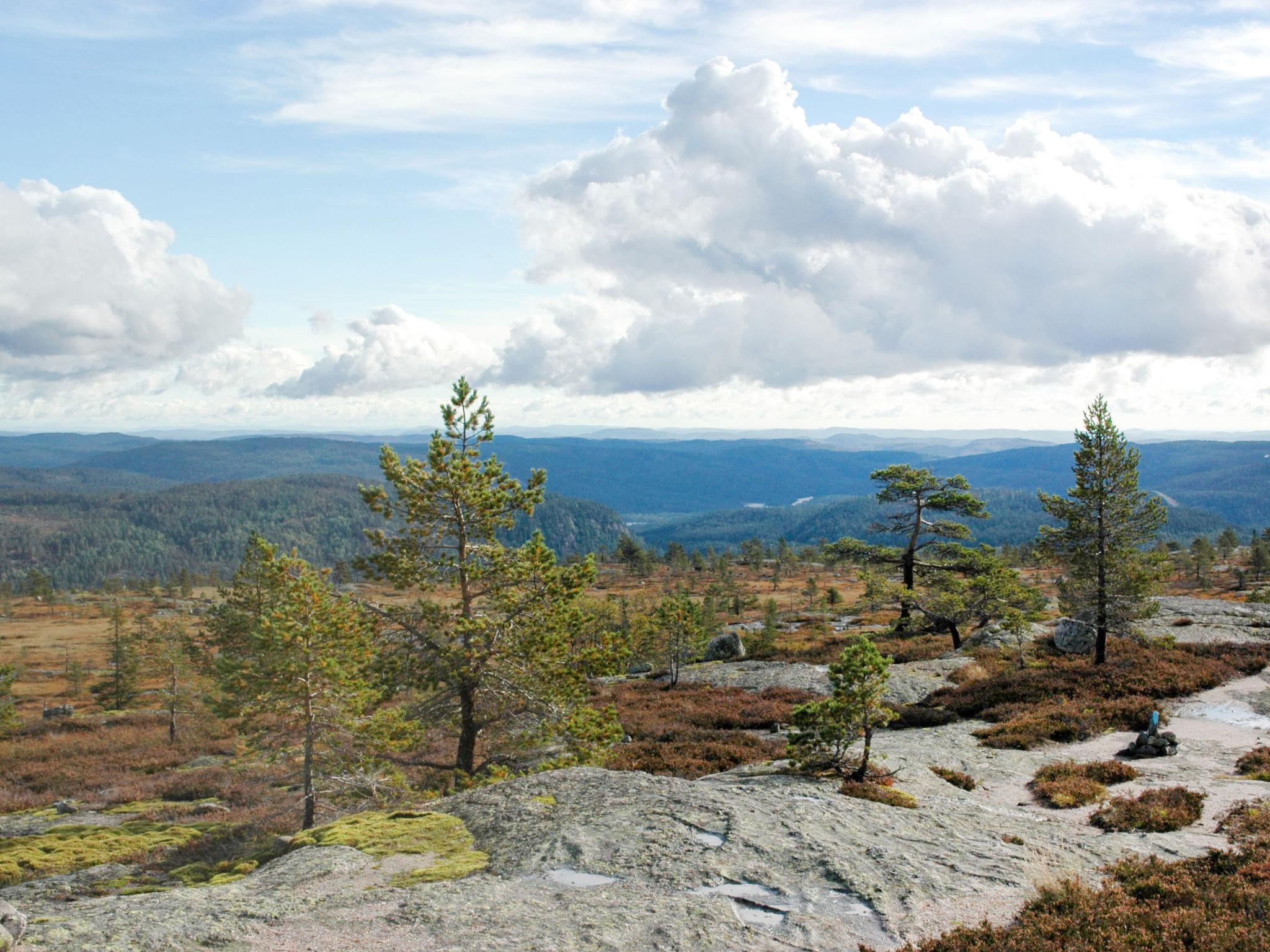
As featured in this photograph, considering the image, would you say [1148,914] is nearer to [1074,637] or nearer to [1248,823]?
[1248,823]

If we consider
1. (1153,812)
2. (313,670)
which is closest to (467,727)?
(313,670)

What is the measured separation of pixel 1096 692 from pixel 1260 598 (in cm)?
4314

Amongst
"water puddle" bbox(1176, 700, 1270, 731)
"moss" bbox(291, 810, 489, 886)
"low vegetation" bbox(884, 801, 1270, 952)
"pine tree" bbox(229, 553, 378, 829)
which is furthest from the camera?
"water puddle" bbox(1176, 700, 1270, 731)

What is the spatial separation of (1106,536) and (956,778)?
57.5ft

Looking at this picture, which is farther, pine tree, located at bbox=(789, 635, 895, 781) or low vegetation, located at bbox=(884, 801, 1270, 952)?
pine tree, located at bbox=(789, 635, 895, 781)

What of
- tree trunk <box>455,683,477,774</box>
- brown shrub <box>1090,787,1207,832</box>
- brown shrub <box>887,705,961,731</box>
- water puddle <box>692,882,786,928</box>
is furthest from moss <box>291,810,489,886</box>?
brown shrub <box>887,705,961,731</box>

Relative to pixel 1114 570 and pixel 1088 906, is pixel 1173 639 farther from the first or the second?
pixel 1088 906

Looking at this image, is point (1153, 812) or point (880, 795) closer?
point (1153, 812)

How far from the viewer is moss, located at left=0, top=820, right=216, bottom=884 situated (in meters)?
19.5

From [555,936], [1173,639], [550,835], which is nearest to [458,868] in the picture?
[550,835]

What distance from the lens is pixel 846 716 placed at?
55.3ft

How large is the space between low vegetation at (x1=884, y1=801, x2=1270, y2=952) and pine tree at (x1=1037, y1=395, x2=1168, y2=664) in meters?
21.3

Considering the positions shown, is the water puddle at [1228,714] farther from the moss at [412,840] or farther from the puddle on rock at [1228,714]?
the moss at [412,840]

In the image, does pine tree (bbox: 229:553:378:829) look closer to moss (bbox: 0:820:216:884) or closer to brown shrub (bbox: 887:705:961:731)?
moss (bbox: 0:820:216:884)
